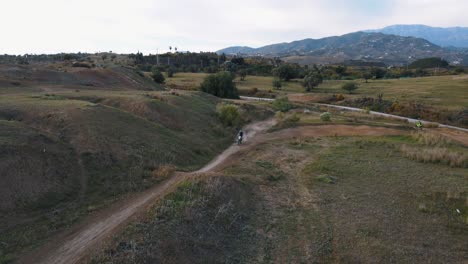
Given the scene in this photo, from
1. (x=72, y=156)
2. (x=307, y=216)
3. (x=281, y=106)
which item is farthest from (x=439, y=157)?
(x=281, y=106)

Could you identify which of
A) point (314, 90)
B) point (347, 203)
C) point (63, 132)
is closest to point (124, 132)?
point (63, 132)

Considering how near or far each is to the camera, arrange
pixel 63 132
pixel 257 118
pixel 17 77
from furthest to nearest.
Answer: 1. pixel 257 118
2. pixel 17 77
3. pixel 63 132

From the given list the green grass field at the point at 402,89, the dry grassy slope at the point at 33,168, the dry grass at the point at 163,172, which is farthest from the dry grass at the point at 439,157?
the green grass field at the point at 402,89

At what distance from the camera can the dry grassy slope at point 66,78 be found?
4436 centimetres

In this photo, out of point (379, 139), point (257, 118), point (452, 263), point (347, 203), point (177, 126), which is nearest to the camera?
point (452, 263)

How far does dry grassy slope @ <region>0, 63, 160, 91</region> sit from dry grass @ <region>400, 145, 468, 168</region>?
38526 millimetres

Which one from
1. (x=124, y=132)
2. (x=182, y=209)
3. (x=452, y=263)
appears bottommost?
(x=452, y=263)

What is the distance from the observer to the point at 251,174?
2441 cm

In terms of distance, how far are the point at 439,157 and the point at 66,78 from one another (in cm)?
4565

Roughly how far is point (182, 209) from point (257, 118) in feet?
115

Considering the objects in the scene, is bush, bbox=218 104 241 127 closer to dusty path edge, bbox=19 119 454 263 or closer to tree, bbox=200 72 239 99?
dusty path edge, bbox=19 119 454 263

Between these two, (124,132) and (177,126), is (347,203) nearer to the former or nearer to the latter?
(124,132)

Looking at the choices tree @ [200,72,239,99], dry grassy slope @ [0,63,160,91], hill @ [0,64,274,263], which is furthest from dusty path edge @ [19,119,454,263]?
tree @ [200,72,239,99]

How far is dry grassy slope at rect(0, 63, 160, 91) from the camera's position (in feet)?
146
